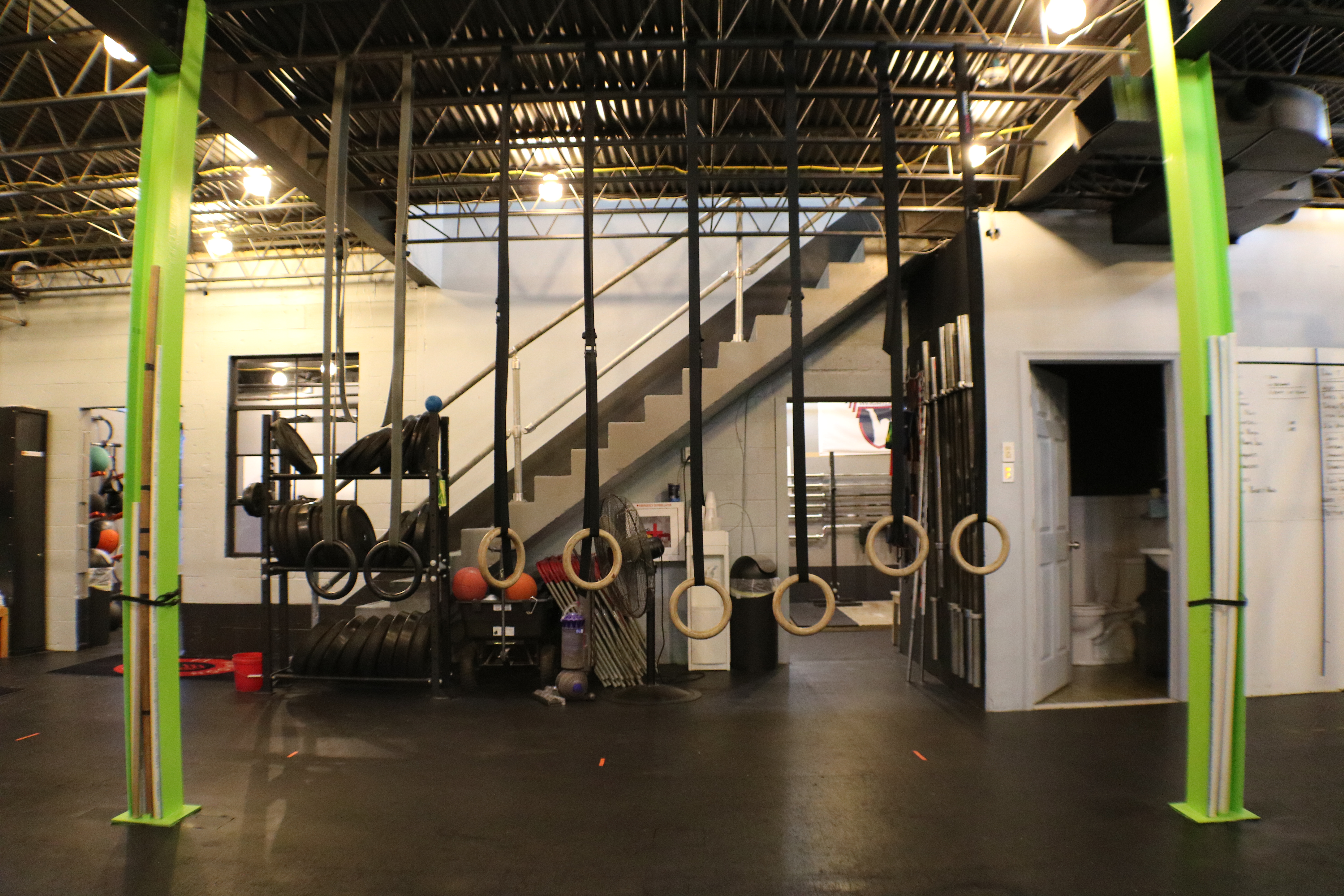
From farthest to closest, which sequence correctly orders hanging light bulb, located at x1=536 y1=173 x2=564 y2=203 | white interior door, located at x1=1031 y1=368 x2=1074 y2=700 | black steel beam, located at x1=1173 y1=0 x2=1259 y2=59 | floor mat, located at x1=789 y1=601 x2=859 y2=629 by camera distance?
1. floor mat, located at x1=789 y1=601 x2=859 y2=629
2. hanging light bulb, located at x1=536 y1=173 x2=564 y2=203
3. white interior door, located at x1=1031 y1=368 x2=1074 y2=700
4. black steel beam, located at x1=1173 y1=0 x2=1259 y2=59

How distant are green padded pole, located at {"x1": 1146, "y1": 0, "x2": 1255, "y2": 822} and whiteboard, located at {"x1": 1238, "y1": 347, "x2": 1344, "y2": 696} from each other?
89.5 inches

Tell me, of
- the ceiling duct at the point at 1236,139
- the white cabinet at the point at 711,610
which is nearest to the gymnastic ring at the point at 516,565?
the white cabinet at the point at 711,610

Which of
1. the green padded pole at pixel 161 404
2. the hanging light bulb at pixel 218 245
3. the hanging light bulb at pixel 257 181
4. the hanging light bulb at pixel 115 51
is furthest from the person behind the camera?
the hanging light bulb at pixel 218 245

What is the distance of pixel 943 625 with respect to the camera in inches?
207

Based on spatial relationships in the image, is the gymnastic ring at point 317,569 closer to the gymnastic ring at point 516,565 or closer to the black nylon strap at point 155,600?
the black nylon strap at point 155,600

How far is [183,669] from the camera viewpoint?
6004 mm

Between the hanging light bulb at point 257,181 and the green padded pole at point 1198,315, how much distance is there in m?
5.82

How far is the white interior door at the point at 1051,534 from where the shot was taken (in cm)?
472

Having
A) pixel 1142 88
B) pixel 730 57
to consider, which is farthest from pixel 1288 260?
pixel 730 57

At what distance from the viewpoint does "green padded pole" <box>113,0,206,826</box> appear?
2959 millimetres

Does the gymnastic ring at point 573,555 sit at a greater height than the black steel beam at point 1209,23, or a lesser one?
lesser

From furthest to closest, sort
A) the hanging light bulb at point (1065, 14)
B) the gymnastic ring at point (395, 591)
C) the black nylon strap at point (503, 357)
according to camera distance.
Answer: the gymnastic ring at point (395, 591), the hanging light bulb at point (1065, 14), the black nylon strap at point (503, 357)

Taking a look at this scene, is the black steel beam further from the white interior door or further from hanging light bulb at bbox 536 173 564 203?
hanging light bulb at bbox 536 173 564 203

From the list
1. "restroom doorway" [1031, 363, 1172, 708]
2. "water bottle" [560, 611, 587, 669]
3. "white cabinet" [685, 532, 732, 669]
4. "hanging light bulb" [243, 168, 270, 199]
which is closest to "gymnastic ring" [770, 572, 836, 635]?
"water bottle" [560, 611, 587, 669]
